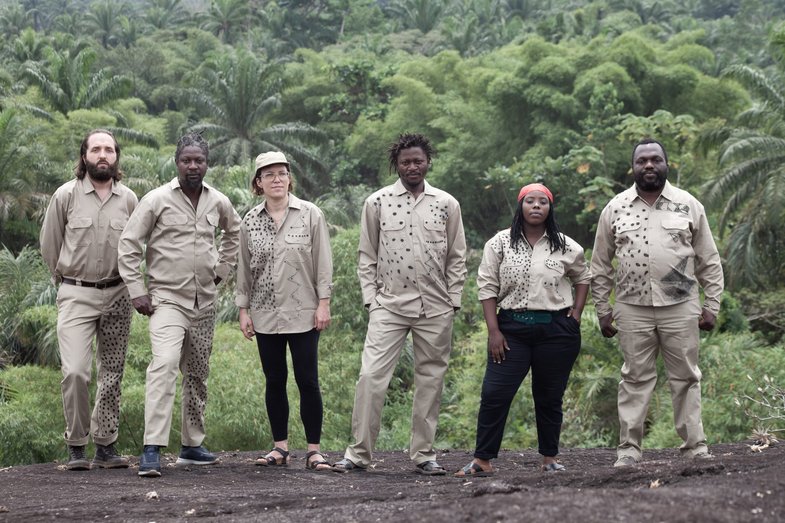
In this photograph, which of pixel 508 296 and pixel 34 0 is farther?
pixel 34 0

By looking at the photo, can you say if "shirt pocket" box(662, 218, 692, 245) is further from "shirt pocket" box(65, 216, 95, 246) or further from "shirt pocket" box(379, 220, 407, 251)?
"shirt pocket" box(65, 216, 95, 246)

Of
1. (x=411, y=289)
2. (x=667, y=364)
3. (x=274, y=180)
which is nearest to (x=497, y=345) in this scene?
(x=411, y=289)

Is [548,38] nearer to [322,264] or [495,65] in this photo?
[495,65]

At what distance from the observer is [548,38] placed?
169 feet

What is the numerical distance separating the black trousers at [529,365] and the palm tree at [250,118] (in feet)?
111

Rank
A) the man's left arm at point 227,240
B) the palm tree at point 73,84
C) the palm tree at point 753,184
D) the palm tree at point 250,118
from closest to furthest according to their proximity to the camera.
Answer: the man's left arm at point 227,240
the palm tree at point 753,184
the palm tree at point 73,84
the palm tree at point 250,118

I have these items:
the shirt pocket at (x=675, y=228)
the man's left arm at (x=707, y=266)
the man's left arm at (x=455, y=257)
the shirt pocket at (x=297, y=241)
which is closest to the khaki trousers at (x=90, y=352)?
the shirt pocket at (x=297, y=241)

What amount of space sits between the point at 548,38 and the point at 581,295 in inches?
1809

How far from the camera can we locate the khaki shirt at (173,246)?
730cm

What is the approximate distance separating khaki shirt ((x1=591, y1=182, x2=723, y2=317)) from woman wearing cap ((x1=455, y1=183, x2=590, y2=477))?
29 cm

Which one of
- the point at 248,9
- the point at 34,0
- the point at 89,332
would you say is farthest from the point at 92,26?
the point at 89,332

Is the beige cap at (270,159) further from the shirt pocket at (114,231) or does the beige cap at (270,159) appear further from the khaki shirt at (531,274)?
the khaki shirt at (531,274)

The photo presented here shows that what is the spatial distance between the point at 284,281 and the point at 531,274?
5.38 ft

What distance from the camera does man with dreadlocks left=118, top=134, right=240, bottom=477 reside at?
713 cm
